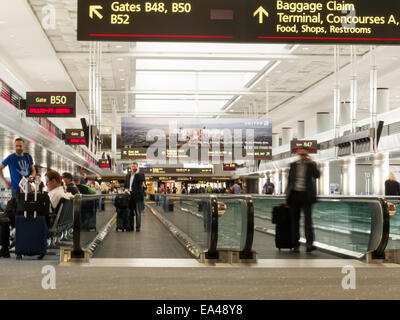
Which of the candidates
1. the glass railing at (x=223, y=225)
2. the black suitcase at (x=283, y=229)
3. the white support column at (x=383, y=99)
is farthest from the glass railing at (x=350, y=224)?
the white support column at (x=383, y=99)

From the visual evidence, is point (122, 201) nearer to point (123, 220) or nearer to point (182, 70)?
point (123, 220)

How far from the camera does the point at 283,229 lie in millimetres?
9336

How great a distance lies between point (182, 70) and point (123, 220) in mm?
13530

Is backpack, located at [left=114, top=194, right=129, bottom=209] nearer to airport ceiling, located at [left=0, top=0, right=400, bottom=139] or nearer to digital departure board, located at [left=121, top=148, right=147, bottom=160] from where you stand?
airport ceiling, located at [left=0, top=0, right=400, bottom=139]

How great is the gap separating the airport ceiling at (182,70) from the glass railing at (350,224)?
11.1 m

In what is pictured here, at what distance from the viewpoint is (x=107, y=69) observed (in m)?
26.5

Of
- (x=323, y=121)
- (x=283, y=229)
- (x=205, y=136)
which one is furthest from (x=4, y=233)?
(x=323, y=121)

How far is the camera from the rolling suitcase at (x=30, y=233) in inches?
302

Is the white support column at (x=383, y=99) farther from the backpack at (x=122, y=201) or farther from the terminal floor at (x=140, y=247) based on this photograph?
the terminal floor at (x=140, y=247)

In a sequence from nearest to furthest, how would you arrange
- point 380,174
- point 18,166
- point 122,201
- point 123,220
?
point 18,166, point 122,201, point 123,220, point 380,174

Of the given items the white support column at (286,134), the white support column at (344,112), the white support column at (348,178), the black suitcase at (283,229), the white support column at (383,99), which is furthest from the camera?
the white support column at (286,134)

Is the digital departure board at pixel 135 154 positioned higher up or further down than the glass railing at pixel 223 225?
higher up

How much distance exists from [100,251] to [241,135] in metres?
14.6
